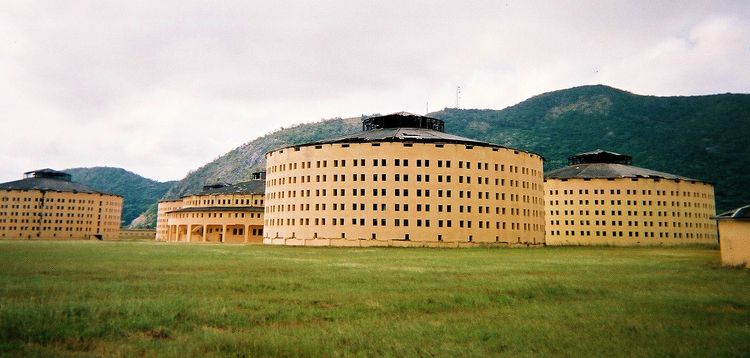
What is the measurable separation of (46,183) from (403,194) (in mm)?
107404

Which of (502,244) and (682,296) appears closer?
(682,296)

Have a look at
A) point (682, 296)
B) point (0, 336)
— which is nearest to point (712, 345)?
point (682, 296)

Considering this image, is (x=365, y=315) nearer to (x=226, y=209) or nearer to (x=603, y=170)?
(x=226, y=209)

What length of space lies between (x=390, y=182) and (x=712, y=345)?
2154 inches

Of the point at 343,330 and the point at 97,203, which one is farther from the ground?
the point at 97,203

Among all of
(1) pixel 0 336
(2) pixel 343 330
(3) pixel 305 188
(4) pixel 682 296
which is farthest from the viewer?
(3) pixel 305 188

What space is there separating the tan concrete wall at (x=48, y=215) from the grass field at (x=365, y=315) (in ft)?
382

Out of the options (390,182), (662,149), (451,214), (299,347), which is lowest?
(299,347)

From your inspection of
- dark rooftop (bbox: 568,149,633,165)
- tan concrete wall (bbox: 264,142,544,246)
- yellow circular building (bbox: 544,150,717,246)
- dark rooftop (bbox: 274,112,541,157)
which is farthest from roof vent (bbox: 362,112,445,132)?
dark rooftop (bbox: 568,149,633,165)

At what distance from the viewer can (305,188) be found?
70.0 m

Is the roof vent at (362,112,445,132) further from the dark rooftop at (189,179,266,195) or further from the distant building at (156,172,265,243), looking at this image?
the dark rooftop at (189,179,266,195)

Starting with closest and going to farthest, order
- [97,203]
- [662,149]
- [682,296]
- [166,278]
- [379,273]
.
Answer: [682,296]
[166,278]
[379,273]
[97,203]
[662,149]

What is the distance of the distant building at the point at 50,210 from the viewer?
120812 mm

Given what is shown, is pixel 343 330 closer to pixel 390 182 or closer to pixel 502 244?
pixel 390 182
